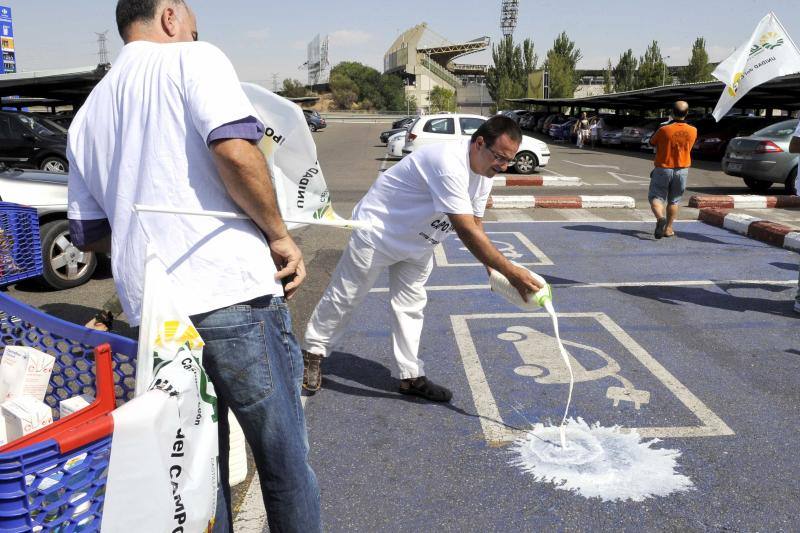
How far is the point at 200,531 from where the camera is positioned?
166cm

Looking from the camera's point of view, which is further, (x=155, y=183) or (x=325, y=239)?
(x=325, y=239)

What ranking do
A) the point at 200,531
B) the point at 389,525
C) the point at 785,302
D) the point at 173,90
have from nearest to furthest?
the point at 200,531 < the point at 173,90 < the point at 389,525 < the point at 785,302

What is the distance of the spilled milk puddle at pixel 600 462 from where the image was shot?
315 cm

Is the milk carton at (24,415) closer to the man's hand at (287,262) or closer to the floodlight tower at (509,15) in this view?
the man's hand at (287,262)

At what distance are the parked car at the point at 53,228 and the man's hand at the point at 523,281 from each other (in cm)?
470

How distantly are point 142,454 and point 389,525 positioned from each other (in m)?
1.67

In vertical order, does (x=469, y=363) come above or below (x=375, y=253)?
below

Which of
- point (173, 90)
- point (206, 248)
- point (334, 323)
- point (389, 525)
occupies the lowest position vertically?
point (389, 525)

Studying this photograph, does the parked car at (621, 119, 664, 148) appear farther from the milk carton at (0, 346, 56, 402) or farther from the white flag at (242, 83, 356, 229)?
the milk carton at (0, 346, 56, 402)

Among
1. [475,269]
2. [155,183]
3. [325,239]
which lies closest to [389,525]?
[155,183]

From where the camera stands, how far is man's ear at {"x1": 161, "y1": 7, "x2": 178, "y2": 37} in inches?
76.4

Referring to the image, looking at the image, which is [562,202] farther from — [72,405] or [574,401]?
[72,405]

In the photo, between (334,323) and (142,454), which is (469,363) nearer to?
(334,323)

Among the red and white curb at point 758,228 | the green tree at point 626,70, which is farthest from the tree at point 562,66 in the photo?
the red and white curb at point 758,228
